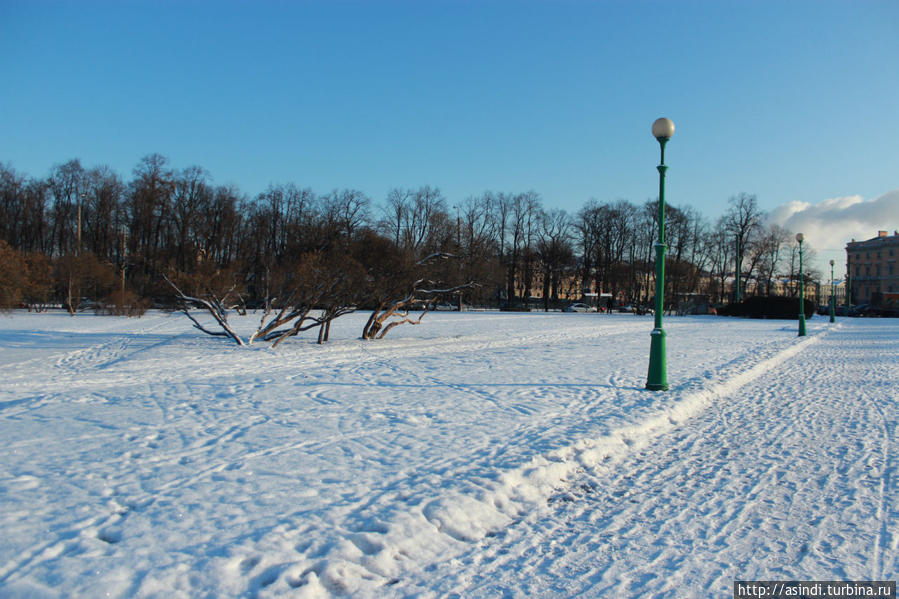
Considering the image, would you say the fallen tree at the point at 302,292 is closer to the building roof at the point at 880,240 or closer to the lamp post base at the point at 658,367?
the lamp post base at the point at 658,367

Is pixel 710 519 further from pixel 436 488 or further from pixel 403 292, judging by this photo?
pixel 403 292

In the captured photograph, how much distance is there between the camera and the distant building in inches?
4210

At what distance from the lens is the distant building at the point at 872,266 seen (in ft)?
351

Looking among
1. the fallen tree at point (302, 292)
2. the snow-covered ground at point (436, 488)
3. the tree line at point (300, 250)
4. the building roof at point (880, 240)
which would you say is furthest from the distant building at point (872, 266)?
the snow-covered ground at point (436, 488)

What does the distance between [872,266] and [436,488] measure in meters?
135

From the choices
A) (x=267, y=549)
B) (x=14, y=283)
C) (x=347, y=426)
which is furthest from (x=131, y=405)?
(x=14, y=283)

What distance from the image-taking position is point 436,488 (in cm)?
469

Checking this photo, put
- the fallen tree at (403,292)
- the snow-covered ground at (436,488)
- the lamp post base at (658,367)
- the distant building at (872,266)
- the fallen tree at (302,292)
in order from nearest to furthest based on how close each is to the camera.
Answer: the snow-covered ground at (436,488), the lamp post base at (658,367), the fallen tree at (302,292), the fallen tree at (403,292), the distant building at (872,266)

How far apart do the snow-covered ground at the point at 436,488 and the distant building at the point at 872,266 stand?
400ft

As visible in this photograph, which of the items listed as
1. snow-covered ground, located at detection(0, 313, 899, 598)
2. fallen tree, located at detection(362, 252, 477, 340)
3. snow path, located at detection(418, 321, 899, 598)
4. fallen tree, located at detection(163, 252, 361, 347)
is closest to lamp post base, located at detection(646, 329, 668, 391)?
snow-covered ground, located at detection(0, 313, 899, 598)

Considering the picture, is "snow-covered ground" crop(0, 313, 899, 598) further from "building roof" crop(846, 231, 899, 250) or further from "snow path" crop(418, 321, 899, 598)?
"building roof" crop(846, 231, 899, 250)

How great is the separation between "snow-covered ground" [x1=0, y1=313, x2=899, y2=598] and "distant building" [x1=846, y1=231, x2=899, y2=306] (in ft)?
400

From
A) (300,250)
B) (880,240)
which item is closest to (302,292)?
(300,250)

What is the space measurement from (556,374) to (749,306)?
44144 mm
